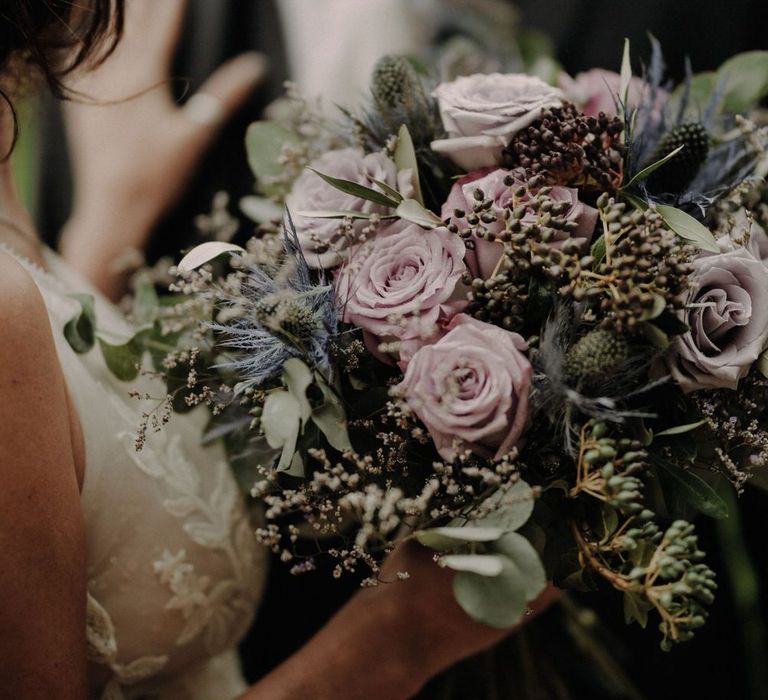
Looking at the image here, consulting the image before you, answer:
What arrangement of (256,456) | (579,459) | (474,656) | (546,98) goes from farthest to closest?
1. (474,656)
2. (256,456)
3. (546,98)
4. (579,459)

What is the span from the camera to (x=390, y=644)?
32.5 inches

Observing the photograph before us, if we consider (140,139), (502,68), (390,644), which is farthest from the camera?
(140,139)

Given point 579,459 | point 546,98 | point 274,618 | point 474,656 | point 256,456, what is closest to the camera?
point 579,459

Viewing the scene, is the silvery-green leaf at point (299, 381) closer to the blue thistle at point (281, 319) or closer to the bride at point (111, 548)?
the blue thistle at point (281, 319)

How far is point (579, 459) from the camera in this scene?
0.62 meters

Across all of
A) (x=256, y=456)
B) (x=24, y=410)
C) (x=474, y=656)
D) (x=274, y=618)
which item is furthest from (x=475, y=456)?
(x=274, y=618)

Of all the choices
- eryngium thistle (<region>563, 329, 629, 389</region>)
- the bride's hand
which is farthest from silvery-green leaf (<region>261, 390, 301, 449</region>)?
the bride's hand

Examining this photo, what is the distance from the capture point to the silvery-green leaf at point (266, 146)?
95 cm

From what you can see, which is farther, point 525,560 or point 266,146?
point 266,146

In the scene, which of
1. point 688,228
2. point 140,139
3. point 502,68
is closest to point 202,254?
point 688,228

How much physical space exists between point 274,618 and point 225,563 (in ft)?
1.52

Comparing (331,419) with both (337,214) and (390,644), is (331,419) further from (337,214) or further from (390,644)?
(390,644)

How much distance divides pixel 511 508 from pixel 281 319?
27cm

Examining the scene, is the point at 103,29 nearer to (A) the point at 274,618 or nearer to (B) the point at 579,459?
(B) the point at 579,459
